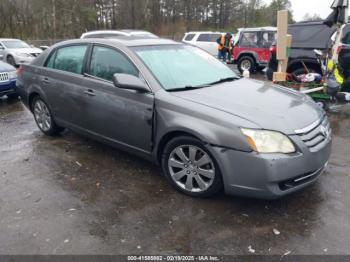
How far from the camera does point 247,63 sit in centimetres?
1409

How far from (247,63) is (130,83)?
1131cm

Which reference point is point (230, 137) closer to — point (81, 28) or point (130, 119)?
point (130, 119)

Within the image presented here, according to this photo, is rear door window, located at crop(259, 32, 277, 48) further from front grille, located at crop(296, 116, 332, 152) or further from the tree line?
the tree line

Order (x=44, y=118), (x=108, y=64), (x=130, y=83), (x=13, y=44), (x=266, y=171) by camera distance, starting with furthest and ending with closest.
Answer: (x=13, y=44), (x=44, y=118), (x=108, y=64), (x=130, y=83), (x=266, y=171)

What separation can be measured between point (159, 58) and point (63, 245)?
2.34 metres

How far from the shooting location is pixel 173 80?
3812 mm

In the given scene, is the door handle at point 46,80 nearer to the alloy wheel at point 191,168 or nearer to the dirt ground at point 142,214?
the dirt ground at point 142,214

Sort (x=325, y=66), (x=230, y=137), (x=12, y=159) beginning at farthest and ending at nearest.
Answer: (x=325, y=66) < (x=12, y=159) < (x=230, y=137)

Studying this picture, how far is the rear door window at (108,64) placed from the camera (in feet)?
13.1

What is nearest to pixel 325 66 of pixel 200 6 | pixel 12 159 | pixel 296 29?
pixel 296 29

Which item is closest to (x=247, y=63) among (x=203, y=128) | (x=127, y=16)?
(x=203, y=128)

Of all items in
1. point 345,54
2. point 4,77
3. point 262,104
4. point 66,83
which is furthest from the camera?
point 4,77

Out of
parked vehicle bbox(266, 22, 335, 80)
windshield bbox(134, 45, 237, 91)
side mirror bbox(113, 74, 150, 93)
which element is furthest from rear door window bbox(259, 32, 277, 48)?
side mirror bbox(113, 74, 150, 93)

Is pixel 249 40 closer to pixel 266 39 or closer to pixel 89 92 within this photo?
pixel 266 39
